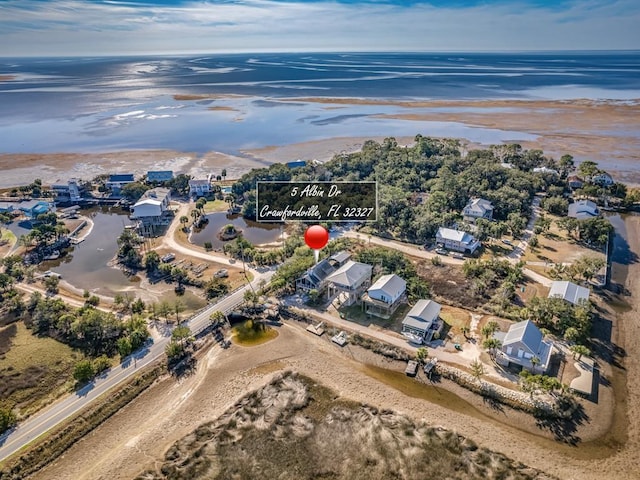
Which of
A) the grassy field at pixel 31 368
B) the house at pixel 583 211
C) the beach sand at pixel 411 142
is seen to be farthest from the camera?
the beach sand at pixel 411 142

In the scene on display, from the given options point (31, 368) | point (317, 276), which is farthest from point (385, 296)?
point (31, 368)

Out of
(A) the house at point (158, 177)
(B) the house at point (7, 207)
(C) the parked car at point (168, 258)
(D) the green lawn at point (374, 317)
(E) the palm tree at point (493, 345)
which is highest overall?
(E) the palm tree at point (493, 345)

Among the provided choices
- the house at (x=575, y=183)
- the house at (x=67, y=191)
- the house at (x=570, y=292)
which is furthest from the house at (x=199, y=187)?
the house at (x=575, y=183)

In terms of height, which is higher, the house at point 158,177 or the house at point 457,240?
the house at point 457,240

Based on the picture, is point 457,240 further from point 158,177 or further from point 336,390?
point 158,177

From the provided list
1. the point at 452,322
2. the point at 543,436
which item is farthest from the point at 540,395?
the point at 452,322

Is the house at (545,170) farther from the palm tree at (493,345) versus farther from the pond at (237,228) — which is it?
the palm tree at (493,345)
